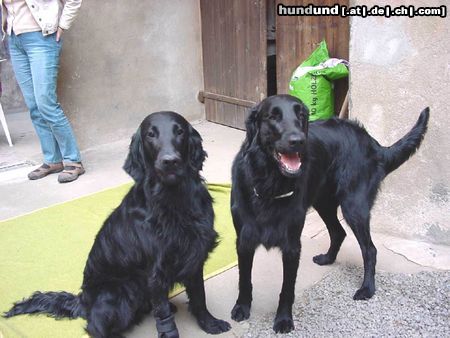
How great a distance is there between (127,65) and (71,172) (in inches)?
60.4

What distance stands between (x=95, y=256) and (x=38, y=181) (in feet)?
8.07

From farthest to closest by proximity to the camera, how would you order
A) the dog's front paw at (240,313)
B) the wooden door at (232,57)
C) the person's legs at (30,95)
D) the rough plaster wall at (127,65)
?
the wooden door at (232,57) → the rough plaster wall at (127,65) → the person's legs at (30,95) → the dog's front paw at (240,313)

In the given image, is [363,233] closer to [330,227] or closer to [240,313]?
[330,227]

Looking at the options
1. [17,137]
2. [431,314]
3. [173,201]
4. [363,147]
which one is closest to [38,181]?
[17,137]

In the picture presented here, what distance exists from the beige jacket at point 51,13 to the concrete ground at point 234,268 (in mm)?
1352

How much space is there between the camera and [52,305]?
2787 millimetres

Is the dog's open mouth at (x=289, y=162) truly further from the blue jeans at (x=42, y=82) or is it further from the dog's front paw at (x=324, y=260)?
the blue jeans at (x=42, y=82)

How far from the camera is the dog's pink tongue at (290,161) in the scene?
237 cm

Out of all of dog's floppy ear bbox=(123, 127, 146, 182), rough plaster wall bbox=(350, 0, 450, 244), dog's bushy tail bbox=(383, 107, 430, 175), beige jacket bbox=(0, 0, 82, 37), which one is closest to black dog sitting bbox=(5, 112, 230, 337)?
dog's floppy ear bbox=(123, 127, 146, 182)

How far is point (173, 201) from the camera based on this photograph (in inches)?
96.8

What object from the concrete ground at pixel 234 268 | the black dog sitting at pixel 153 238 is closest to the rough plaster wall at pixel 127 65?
the concrete ground at pixel 234 268

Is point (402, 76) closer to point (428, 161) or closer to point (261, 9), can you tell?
Answer: point (428, 161)

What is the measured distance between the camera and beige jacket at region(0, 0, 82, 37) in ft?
14.2

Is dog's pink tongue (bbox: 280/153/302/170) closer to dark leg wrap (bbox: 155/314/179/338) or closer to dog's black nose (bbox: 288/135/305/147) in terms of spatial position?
dog's black nose (bbox: 288/135/305/147)
